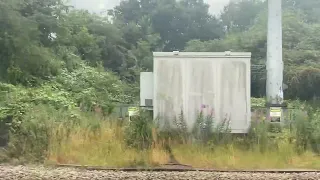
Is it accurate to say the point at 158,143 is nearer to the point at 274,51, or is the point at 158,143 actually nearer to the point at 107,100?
the point at 107,100

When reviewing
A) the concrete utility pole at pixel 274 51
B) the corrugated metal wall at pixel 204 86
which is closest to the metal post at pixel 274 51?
the concrete utility pole at pixel 274 51

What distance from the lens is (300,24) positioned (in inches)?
1352

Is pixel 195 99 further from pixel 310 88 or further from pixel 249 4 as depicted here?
pixel 249 4

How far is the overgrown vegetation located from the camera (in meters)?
9.20

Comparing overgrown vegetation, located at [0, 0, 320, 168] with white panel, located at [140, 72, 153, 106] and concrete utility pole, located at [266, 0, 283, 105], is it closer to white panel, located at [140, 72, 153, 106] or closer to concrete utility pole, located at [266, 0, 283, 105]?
concrete utility pole, located at [266, 0, 283, 105]

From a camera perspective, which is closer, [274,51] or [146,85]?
[146,85]

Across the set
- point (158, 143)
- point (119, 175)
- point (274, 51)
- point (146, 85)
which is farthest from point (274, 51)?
point (119, 175)

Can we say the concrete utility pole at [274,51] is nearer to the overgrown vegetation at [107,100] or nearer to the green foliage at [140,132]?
the overgrown vegetation at [107,100]

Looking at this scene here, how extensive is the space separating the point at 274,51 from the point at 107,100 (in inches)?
309

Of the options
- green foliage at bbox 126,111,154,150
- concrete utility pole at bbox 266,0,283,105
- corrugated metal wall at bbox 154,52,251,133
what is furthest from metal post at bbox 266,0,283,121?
green foliage at bbox 126,111,154,150

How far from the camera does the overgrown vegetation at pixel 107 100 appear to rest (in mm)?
9203

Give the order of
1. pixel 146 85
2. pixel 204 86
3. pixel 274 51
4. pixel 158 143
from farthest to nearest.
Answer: pixel 274 51 < pixel 146 85 < pixel 204 86 < pixel 158 143

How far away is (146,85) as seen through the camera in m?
11.2

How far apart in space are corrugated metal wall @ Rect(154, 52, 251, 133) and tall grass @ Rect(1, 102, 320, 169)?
1.51 ft
